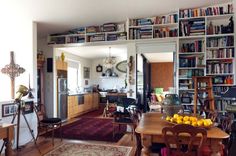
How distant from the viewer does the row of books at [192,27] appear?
16.0 feet

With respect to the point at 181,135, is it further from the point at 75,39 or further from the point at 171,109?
the point at 75,39

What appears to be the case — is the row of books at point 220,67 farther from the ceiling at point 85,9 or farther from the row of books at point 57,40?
the row of books at point 57,40

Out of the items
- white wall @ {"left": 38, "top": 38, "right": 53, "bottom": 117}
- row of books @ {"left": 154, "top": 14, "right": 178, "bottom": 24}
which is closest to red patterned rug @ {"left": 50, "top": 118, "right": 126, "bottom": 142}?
white wall @ {"left": 38, "top": 38, "right": 53, "bottom": 117}

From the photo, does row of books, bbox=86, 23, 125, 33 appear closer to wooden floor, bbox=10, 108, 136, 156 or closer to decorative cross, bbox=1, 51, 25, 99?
decorative cross, bbox=1, 51, 25, 99

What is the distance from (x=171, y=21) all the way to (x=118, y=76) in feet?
16.3

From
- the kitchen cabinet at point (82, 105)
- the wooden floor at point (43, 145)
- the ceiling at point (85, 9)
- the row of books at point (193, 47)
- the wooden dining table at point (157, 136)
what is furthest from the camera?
the kitchen cabinet at point (82, 105)

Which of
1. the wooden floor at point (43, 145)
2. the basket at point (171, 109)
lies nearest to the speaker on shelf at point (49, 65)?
the wooden floor at point (43, 145)

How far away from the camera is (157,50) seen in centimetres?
528

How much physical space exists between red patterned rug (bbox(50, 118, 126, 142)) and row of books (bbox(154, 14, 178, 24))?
9.41ft

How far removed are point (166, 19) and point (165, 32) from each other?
0.31 m

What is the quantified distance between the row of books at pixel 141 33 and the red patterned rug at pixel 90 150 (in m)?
2.64

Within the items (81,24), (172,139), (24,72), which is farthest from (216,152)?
(81,24)

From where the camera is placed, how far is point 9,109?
153 inches

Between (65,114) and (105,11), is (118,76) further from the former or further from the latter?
(105,11)
